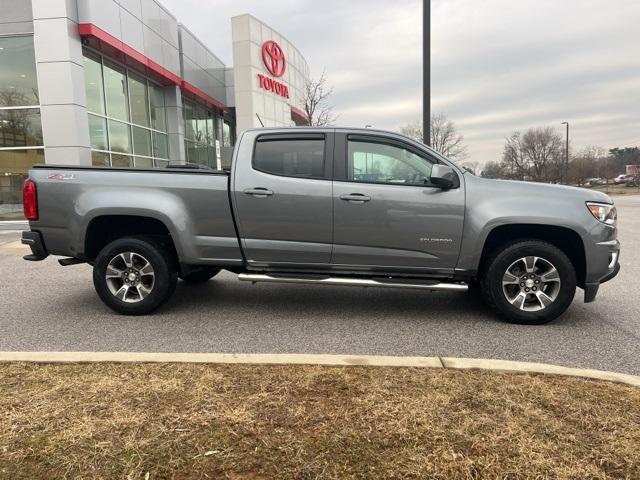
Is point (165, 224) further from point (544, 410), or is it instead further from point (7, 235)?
point (7, 235)

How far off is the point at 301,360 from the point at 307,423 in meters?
0.93

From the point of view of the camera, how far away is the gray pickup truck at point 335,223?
486 cm

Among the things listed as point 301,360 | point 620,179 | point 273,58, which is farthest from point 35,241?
point 620,179

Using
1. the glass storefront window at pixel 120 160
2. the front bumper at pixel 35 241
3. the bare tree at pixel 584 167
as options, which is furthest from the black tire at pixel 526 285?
the bare tree at pixel 584 167

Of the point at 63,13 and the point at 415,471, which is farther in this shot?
the point at 63,13

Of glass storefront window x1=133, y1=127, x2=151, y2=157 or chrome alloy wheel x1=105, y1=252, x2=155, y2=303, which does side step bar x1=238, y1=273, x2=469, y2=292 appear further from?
glass storefront window x1=133, y1=127, x2=151, y2=157

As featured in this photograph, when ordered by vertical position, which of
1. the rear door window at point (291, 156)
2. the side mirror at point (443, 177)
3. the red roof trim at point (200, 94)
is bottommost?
the side mirror at point (443, 177)

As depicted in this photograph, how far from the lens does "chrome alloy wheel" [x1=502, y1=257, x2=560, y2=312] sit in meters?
4.87

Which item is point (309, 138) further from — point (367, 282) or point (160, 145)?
point (160, 145)

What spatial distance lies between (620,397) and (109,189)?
474 cm

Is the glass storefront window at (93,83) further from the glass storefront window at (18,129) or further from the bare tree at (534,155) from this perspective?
the bare tree at (534,155)

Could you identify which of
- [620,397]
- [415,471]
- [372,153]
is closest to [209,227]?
[372,153]

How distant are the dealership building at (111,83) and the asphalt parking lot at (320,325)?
32.5ft

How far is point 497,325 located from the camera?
16.3 ft
